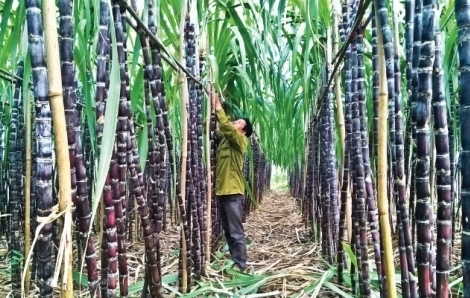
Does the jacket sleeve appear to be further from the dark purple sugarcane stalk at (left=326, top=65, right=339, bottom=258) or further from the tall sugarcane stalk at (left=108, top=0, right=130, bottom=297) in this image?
the tall sugarcane stalk at (left=108, top=0, right=130, bottom=297)

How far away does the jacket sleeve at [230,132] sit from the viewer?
2244mm

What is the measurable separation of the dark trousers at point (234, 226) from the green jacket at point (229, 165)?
0.18 ft

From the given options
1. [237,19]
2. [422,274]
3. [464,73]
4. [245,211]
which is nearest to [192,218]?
[237,19]

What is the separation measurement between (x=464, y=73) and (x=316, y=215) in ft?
7.25

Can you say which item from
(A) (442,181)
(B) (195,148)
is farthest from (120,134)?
(B) (195,148)

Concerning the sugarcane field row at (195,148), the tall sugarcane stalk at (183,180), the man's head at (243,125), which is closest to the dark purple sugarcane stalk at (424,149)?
the sugarcane field row at (195,148)

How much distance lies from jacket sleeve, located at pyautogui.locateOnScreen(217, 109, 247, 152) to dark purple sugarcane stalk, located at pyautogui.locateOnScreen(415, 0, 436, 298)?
59.9 inches

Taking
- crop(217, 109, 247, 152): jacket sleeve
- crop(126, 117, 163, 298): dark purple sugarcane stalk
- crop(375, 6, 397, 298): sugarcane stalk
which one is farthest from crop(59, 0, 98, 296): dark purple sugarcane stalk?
crop(217, 109, 247, 152): jacket sleeve

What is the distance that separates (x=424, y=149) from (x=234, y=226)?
174 centimetres

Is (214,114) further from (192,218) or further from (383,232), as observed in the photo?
(383,232)

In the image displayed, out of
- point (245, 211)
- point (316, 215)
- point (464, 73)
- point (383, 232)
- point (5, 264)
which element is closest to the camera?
point (464, 73)

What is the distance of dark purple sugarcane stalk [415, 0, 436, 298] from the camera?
70 centimetres

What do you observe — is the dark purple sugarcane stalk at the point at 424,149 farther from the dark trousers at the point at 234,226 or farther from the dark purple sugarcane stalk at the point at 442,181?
the dark trousers at the point at 234,226

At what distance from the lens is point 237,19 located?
1.77m
